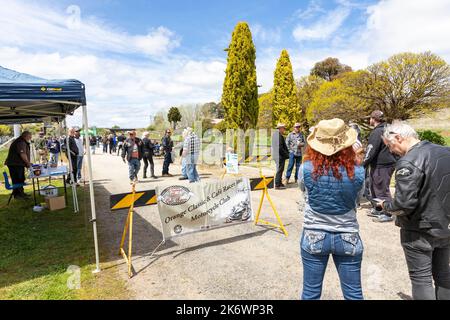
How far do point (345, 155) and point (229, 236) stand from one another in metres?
3.57

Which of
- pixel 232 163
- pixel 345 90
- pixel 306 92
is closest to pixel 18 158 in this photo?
pixel 232 163

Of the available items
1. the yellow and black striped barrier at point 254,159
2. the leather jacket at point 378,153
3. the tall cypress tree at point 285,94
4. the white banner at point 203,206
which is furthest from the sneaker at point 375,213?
the tall cypress tree at point 285,94

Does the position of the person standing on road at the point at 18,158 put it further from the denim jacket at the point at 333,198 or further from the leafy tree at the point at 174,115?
the leafy tree at the point at 174,115

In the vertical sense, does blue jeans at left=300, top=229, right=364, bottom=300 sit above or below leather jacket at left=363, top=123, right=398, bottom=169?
below

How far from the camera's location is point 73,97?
13.3ft

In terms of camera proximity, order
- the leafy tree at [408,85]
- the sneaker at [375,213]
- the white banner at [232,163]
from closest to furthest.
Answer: the sneaker at [375,213], the white banner at [232,163], the leafy tree at [408,85]

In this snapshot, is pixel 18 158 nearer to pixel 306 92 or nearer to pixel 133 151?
pixel 133 151

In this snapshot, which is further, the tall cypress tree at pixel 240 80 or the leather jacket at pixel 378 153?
the tall cypress tree at pixel 240 80

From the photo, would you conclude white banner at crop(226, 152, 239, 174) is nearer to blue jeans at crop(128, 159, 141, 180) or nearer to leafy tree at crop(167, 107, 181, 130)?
blue jeans at crop(128, 159, 141, 180)

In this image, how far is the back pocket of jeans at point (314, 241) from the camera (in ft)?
7.48

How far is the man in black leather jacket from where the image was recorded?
2363 mm

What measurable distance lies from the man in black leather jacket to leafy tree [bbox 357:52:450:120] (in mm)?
21803

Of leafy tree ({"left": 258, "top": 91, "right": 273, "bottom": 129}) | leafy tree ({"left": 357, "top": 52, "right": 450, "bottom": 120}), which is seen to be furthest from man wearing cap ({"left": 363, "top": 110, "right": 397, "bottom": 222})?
leafy tree ({"left": 258, "top": 91, "right": 273, "bottom": 129})

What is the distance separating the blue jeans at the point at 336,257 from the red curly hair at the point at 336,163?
18.2 inches
